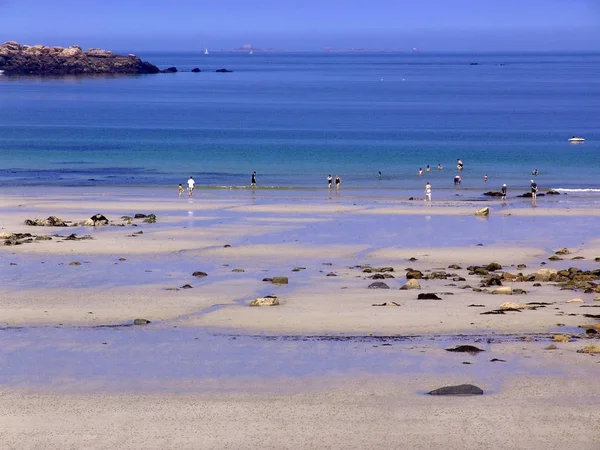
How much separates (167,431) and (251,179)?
4537 centimetres

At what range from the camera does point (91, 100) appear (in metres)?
140

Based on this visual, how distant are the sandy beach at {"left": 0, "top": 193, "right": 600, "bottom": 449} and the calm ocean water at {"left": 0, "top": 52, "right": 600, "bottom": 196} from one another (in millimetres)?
24198

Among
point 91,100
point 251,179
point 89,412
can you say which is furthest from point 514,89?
point 89,412

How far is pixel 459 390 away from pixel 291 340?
481 cm

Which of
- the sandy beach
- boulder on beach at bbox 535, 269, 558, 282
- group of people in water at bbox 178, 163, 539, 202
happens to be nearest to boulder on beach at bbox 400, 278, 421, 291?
the sandy beach

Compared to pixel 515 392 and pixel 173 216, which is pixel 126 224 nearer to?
pixel 173 216

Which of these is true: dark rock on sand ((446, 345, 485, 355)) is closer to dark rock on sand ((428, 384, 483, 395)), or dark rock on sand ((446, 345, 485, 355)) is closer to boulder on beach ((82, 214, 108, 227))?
dark rock on sand ((428, 384, 483, 395))

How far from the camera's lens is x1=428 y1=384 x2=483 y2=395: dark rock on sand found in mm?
18094

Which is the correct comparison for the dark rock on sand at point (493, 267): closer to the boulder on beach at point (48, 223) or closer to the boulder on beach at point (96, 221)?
the boulder on beach at point (96, 221)

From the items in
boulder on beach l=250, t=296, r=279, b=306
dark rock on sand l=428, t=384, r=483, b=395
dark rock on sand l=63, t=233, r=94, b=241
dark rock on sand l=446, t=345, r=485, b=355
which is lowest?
dark rock on sand l=63, t=233, r=94, b=241

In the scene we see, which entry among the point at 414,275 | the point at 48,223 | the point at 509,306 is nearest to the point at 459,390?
the point at 509,306

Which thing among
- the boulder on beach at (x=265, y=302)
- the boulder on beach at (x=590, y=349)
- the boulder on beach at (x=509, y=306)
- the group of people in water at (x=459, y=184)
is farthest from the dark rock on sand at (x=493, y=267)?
the group of people in water at (x=459, y=184)

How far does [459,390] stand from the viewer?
59.5 ft

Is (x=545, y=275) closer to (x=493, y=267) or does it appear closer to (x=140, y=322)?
(x=493, y=267)
